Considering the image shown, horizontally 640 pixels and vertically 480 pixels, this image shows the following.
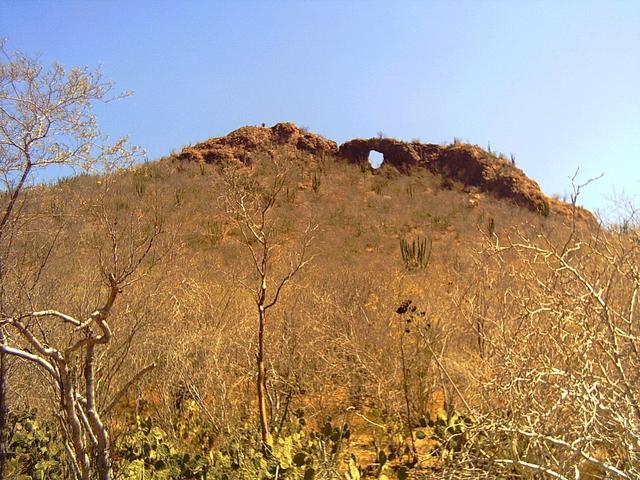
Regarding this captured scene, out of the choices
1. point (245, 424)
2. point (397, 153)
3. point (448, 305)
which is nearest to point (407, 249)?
point (448, 305)

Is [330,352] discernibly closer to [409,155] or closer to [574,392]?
[574,392]

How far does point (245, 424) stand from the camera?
555cm

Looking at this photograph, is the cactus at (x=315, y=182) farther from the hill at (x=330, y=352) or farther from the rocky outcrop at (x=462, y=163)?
the hill at (x=330, y=352)

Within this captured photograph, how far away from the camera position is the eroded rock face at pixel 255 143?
98.1ft

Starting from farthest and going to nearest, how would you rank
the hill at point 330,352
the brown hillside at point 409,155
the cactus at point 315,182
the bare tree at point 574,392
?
1. the brown hillside at point 409,155
2. the cactus at point 315,182
3. the hill at point 330,352
4. the bare tree at point 574,392

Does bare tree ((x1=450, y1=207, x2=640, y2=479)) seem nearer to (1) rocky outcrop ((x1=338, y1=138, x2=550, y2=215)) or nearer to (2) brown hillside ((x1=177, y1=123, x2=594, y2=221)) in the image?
(1) rocky outcrop ((x1=338, y1=138, x2=550, y2=215))

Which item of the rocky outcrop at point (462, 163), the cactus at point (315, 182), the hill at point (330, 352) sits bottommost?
the hill at point (330, 352)

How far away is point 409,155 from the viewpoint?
3198 centimetres

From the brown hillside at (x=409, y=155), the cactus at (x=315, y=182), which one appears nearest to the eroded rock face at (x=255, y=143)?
the brown hillside at (x=409, y=155)

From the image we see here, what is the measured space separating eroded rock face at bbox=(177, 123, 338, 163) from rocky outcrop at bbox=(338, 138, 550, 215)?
1.49 meters

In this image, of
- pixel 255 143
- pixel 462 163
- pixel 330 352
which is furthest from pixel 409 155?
pixel 330 352

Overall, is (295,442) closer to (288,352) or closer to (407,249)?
(288,352)

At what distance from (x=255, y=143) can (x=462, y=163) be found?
35.9 feet

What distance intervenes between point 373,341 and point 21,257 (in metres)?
3.80
